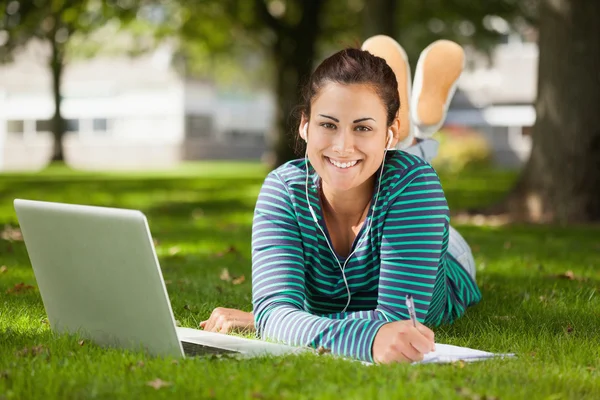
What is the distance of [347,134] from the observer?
3402 millimetres

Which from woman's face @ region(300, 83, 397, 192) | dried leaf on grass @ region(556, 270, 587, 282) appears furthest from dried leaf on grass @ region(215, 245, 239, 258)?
woman's face @ region(300, 83, 397, 192)

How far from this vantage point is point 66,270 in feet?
10.8

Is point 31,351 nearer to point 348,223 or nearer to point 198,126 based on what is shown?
point 348,223

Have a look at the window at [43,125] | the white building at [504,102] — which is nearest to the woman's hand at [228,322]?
the white building at [504,102]

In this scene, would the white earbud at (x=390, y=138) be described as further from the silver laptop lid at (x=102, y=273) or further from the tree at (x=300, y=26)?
the tree at (x=300, y=26)

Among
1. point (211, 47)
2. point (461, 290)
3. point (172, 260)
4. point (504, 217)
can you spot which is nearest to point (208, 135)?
point (211, 47)

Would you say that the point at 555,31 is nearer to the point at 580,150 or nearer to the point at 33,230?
the point at 580,150

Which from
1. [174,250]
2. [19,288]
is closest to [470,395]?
[19,288]

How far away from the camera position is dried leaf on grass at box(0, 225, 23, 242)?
812 centimetres

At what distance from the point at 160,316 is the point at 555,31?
8007mm

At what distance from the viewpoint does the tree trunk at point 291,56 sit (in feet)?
65.2

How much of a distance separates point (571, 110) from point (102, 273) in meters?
7.84

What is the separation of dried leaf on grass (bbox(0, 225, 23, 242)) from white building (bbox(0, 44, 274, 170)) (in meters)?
28.8

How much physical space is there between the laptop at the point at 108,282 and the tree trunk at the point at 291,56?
51.7ft
